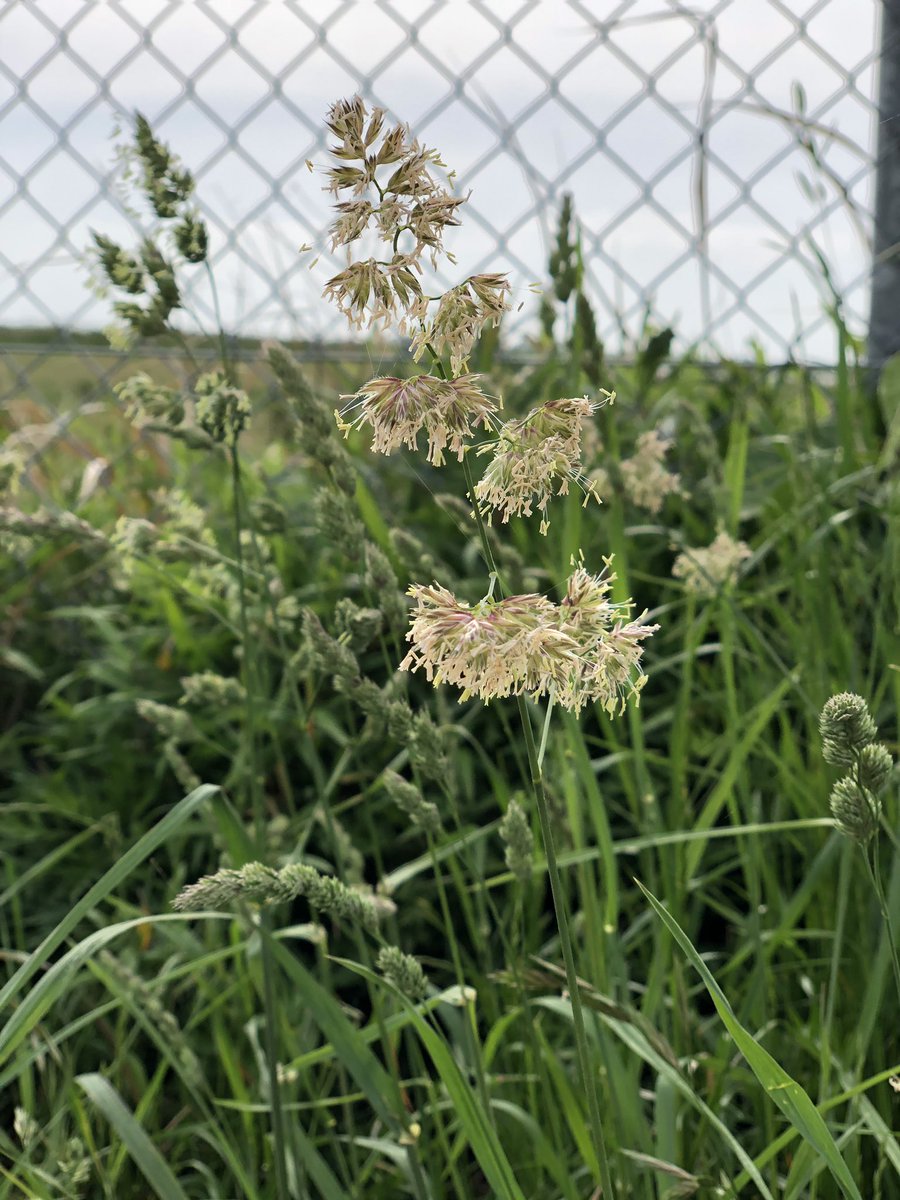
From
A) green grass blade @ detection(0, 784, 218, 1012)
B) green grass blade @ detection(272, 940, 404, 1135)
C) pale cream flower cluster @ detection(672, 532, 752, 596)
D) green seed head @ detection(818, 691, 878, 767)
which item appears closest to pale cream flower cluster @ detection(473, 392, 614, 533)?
green seed head @ detection(818, 691, 878, 767)

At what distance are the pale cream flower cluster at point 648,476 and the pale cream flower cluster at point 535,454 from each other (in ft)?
2.29

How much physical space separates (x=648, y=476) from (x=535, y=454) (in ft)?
2.52

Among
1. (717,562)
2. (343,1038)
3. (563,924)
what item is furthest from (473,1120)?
Result: (717,562)

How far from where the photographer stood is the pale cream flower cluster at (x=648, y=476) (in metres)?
1.34

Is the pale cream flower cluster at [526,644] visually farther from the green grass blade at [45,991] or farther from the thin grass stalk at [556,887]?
the green grass blade at [45,991]

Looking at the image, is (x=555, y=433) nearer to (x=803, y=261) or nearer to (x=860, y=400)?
(x=803, y=261)

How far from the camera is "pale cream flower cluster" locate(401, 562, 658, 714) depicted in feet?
1.93

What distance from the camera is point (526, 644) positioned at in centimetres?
58

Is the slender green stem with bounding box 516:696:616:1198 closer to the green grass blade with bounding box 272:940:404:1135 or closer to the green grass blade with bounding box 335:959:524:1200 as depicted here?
the green grass blade with bounding box 335:959:524:1200

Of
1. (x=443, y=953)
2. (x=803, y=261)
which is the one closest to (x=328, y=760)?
(x=443, y=953)

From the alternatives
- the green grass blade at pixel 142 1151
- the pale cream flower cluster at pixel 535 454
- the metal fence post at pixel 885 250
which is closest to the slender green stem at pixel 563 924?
the pale cream flower cluster at pixel 535 454

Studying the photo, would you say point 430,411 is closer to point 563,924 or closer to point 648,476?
point 563,924

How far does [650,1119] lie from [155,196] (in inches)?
45.1

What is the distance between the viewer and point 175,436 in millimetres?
1145
